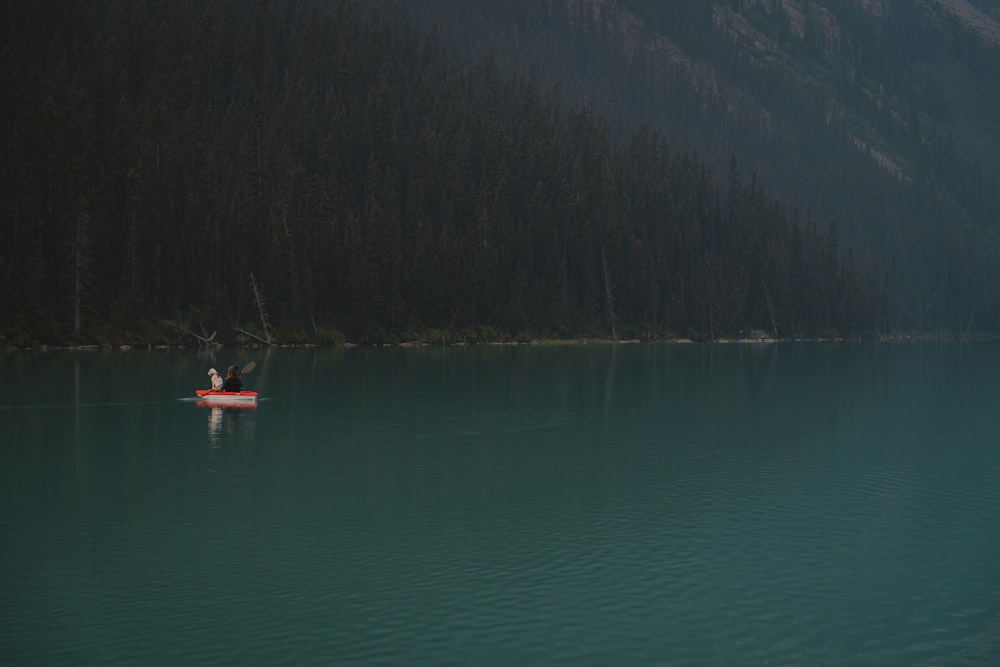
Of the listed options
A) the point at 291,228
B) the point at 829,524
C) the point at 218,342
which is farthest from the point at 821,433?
the point at 291,228

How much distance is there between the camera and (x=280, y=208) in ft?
479

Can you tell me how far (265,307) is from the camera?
427 ft

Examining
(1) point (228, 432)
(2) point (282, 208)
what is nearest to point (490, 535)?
(1) point (228, 432)

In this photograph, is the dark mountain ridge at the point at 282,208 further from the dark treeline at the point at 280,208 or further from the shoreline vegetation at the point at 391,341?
the shoreline vegetation at the point at 391,341

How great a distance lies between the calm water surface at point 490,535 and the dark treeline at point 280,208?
66583 millimetres

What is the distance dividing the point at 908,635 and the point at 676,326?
168277mm

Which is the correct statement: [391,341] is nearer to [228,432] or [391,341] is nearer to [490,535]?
[228,432]

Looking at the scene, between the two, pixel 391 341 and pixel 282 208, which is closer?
pixel 391 341

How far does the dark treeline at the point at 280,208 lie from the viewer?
4766 inches

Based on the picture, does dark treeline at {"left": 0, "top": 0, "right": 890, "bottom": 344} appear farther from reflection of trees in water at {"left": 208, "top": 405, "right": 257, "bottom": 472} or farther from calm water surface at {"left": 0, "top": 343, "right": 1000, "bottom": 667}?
calm water surface at {"left": 0, "top": 343, "right": 1000, "bottom": 667}

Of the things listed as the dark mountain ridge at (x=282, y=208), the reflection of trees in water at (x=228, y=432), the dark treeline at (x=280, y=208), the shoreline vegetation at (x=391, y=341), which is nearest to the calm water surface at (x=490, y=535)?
the reflection of trees in water at (x=228, y=432)

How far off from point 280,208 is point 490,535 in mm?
124414

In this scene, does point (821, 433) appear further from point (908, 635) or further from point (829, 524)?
point (908, 635)

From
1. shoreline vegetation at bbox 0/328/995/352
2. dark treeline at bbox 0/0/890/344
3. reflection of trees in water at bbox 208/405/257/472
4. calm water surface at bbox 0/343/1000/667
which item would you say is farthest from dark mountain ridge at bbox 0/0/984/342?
calm water surface at bbox 0/343/1000/667
